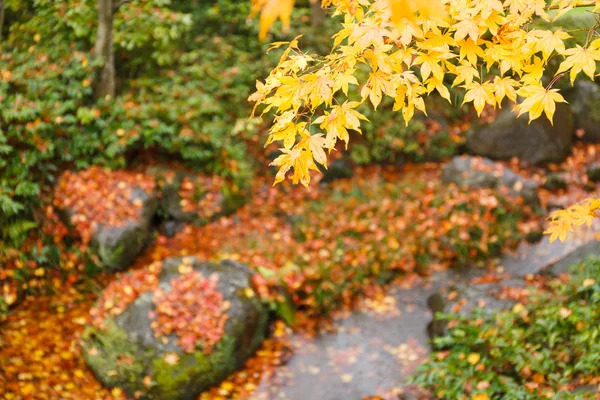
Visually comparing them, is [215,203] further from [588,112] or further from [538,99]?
[588,112]

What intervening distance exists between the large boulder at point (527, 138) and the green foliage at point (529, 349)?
3.96 meters

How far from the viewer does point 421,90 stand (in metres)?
2.97

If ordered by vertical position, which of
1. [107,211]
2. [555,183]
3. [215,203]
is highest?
[107,211]

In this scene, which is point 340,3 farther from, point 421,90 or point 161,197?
point 161,197

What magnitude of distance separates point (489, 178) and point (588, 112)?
3096mm

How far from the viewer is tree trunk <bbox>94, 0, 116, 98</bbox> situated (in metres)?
7.43

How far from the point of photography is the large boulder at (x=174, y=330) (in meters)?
5.31

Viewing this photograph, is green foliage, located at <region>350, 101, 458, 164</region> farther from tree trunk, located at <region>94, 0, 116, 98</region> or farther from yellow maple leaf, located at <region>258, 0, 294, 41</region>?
yellow maple leaf, located at <region>258, 0, 294, 41</region>

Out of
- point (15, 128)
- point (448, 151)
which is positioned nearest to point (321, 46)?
point (448, 151)

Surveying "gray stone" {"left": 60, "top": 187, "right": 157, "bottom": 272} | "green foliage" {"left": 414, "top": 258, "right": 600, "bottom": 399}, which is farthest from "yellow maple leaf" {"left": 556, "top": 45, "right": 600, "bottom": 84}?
"gray stone" {"left": 60, "top": 187, "right": 157, "bottom": 272}

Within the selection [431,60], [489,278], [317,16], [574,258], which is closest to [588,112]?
[574,258]

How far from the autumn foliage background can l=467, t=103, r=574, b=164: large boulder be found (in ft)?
0.70

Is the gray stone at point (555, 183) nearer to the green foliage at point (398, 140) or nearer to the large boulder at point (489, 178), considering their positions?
the large boulder at point (489, 178)

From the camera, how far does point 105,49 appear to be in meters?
7.63
